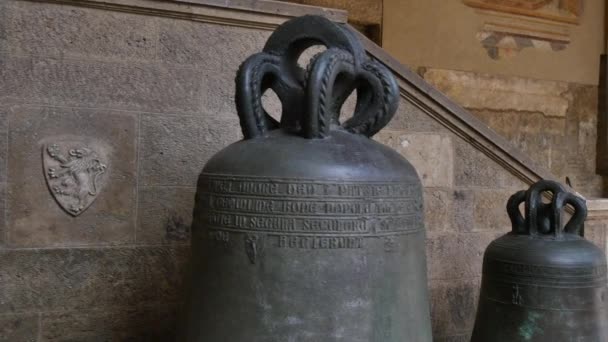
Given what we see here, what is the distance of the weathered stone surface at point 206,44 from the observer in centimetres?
297

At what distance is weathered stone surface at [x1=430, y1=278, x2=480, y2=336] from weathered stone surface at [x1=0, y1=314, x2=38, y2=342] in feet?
6.66

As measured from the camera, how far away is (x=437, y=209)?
141 inches

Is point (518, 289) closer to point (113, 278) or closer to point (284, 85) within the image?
point (284, 85)

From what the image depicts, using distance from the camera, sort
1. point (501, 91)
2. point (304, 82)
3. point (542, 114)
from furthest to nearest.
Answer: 1. point (542, 114)
2. point (501, 91)
3. point (304, 82)

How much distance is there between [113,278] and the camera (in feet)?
9.45

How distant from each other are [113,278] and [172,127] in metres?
0.73

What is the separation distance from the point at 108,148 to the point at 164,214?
39 centimetres

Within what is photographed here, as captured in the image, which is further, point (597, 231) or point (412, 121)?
point (597, 231)

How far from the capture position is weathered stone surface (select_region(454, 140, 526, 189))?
3641 mm

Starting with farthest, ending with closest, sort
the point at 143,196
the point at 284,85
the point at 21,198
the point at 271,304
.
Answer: the point at 143,196 → the point at 21,198 → the point at 284,85 → the point at 271,304

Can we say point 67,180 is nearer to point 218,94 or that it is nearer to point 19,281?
point 19,281

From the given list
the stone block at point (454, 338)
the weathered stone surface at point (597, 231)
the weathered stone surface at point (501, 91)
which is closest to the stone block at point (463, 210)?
the stone block at point (454, 338)

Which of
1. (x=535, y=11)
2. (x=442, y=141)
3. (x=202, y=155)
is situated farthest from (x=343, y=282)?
(x=535, y=11)

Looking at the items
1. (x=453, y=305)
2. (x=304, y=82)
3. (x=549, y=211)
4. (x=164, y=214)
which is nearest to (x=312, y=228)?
(x=304, y=82)
